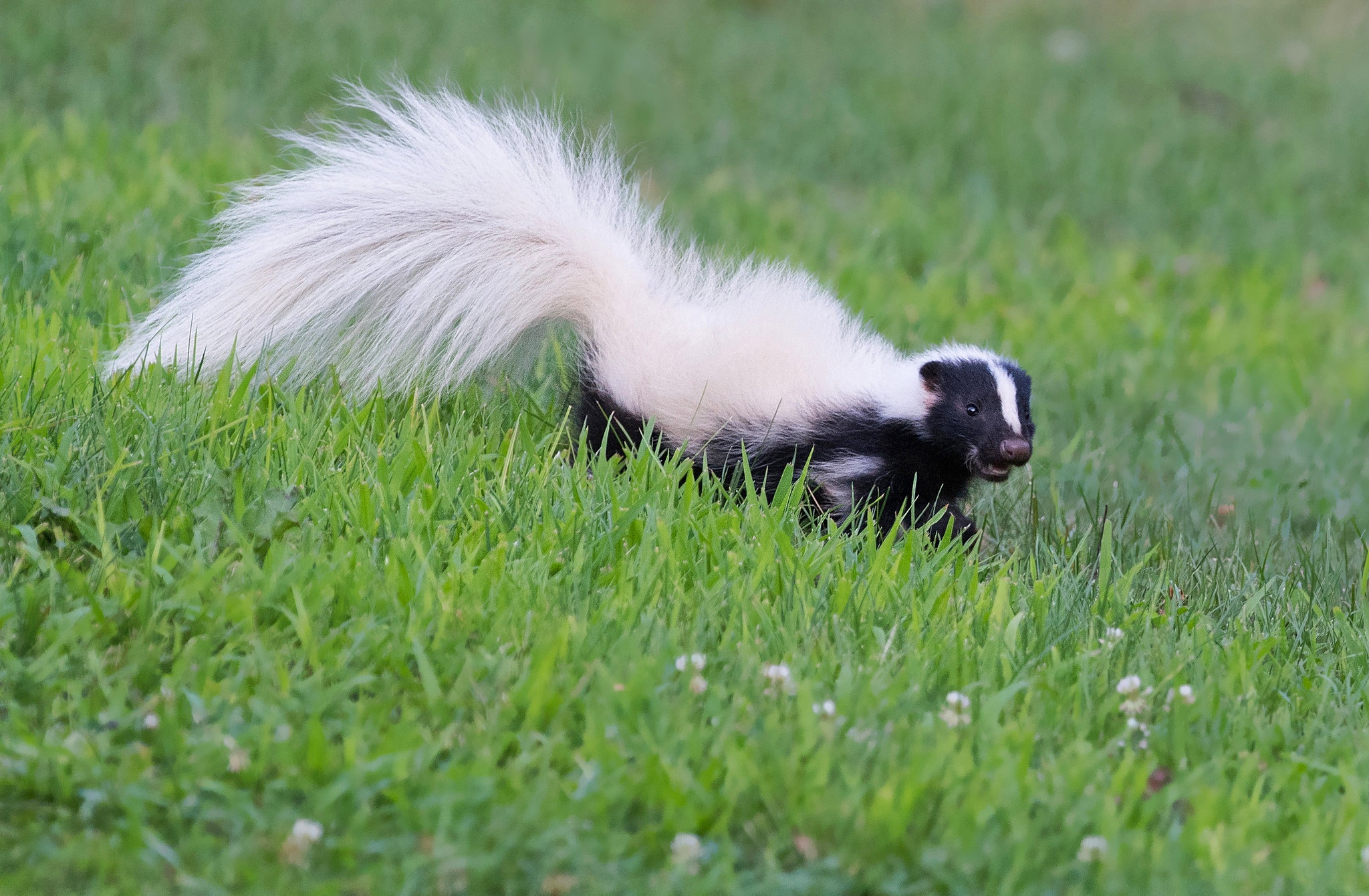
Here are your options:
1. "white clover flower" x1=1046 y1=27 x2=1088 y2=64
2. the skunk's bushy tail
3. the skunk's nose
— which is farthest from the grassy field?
"white clover flower" x1=1046 y1=27 x2=1088 y2=64

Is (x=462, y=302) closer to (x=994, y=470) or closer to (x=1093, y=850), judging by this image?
(x=994, y=470)

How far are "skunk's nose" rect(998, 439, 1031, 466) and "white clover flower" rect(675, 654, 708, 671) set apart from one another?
4.65 feet

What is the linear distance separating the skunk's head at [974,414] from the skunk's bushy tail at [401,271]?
35.2 inches

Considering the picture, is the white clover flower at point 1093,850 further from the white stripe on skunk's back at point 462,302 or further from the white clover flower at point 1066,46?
the white clover flower at point 1066,46

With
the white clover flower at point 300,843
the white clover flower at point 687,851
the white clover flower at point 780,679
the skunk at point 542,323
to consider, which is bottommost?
the white clover flower at point 300,843

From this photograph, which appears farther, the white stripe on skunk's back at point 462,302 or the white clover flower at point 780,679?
the white stripe on skunk's back at point 462,302

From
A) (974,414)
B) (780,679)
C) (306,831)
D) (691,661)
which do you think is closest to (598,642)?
(691,661)

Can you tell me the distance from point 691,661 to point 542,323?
1.72 meters

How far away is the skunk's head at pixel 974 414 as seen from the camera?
4.06 m

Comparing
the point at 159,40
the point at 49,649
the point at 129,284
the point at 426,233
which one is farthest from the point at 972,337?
the point at 159,40

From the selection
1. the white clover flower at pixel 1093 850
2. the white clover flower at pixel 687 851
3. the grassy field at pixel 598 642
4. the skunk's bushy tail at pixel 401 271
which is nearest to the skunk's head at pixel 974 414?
the grassy field at pixel 598 642

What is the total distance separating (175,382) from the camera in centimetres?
380

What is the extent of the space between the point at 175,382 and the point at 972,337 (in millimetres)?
3753

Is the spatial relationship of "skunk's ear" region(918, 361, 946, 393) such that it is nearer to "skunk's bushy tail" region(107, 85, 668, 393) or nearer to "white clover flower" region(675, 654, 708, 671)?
"skunk's bushy tail" region(107, 85, 668, 393)
